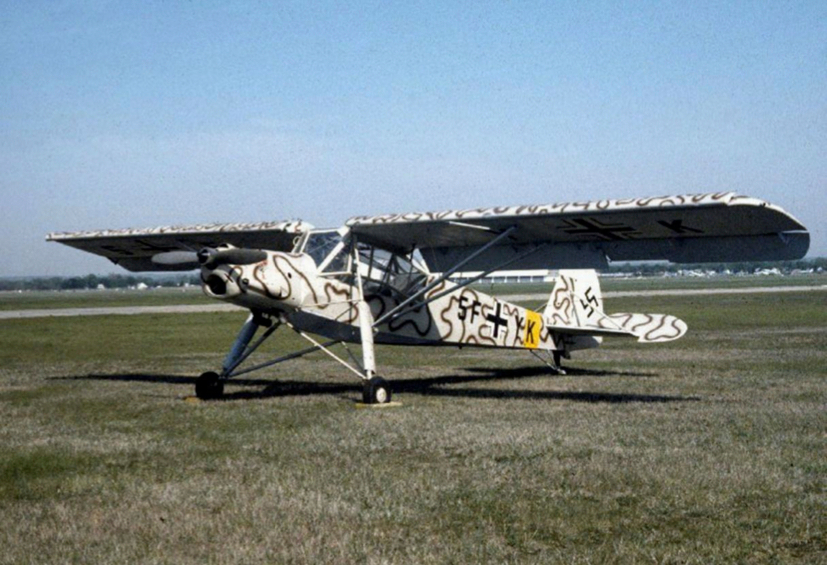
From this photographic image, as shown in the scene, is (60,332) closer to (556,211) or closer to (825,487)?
(556,211)

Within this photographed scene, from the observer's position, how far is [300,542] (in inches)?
216

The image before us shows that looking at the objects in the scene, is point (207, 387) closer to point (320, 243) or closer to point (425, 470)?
point (320, 243)

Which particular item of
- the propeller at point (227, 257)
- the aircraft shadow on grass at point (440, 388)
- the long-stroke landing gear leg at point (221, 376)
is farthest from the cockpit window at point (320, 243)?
the aircraft shadow on grass at point (440, 388)

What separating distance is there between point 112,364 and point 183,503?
1448 centimetres

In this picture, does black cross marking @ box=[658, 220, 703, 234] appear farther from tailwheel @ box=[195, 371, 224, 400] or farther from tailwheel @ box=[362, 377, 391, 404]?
tailwheel @ box=[195, 371, 224, 400]

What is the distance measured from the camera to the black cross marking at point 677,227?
12.2 meters

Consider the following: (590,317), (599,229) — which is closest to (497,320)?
(590,317)

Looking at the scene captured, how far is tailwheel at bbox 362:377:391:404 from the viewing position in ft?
40.0

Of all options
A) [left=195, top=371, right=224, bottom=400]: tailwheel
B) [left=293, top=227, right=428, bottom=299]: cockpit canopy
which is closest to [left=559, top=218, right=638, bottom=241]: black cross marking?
[left=293, top=227, right=428, bottom=299]: cockpit canopy

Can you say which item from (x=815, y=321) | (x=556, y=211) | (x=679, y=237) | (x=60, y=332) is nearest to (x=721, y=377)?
(x=679, y=237)

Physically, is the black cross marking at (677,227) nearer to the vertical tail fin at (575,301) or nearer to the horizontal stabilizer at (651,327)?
the horizontal stabilizer at (651,327)

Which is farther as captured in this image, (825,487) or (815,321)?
(815,321)

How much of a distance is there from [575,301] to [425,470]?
1040cm

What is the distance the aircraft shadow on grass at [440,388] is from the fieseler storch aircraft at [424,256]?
63 cm
